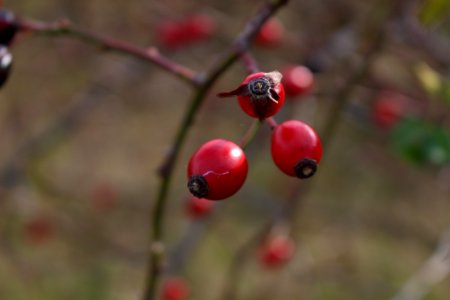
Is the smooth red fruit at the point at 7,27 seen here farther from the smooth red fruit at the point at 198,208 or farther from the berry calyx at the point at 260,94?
the smooth red fruit at the point at 198,208

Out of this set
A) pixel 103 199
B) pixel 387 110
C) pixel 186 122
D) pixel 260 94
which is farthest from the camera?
pixel 103 199

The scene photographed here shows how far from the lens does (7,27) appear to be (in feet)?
4.97

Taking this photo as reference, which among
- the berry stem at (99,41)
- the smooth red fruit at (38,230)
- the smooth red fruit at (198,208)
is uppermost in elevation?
the berry stem at (99,41)

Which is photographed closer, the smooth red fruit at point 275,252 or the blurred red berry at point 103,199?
the smooth red fruit at point 275,252

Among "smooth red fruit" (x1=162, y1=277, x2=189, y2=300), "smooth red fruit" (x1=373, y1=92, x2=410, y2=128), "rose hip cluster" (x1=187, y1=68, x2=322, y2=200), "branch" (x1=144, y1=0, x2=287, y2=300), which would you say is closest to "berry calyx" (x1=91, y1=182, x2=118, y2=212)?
"smooth red fruit" (x1=162, y1=277, x2=189, y2=300)

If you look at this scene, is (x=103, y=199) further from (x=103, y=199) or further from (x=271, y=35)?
(x=271, y=35)

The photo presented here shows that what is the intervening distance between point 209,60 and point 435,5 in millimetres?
3078

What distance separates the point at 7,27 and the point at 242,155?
693 mm

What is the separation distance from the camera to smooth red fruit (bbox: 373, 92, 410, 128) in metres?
2.88

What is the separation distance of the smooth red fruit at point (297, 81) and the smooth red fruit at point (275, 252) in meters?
0.90

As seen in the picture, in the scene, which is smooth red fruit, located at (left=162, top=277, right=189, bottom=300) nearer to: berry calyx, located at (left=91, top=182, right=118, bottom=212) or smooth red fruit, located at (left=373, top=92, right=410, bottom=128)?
smooth red fruit, located at (left=373, top=92, right=410, bottom=128)

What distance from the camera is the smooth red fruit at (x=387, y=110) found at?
2885 millimetres

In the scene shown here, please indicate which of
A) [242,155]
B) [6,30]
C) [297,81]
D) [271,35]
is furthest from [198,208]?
[242,155]

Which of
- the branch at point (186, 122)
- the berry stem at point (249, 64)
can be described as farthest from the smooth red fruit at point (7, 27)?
the berry stem at point (249, 64)
